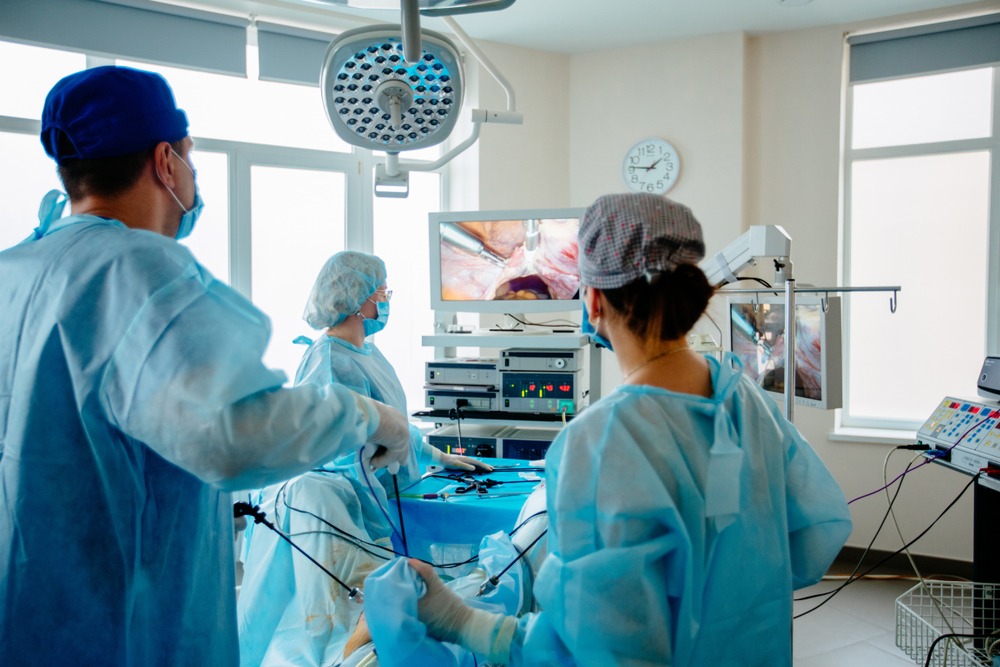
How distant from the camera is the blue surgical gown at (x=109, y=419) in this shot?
0.72 m

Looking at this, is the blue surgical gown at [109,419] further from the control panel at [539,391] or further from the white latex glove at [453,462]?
the control panel at [539,391]

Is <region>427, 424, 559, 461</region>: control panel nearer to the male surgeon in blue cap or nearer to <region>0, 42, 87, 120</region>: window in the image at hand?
the male surgeon in blue cap

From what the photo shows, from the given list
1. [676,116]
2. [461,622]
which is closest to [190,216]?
[461,622]

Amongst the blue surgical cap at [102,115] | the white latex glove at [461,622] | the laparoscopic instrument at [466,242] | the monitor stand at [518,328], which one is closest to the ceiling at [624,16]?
the laparoscopic instrument at [466,242]

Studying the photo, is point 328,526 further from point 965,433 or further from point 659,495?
point 965,433

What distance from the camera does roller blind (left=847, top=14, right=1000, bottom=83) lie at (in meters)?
3.03

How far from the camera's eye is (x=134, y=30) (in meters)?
2.78

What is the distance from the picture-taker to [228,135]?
307 cm

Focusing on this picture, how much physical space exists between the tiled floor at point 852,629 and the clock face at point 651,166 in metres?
2.18

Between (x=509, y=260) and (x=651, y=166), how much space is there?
1.39 meters

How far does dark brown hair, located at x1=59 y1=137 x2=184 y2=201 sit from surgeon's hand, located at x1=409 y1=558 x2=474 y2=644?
2.54 ft

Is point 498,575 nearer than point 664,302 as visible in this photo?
No

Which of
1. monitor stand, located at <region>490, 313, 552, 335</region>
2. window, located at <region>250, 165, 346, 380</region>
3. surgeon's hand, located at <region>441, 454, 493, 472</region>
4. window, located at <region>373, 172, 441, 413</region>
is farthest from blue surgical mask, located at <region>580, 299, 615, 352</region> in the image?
window, located at <region>373, 172, 441, 413</region>

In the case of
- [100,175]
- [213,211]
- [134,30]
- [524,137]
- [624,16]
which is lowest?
[100,175]
